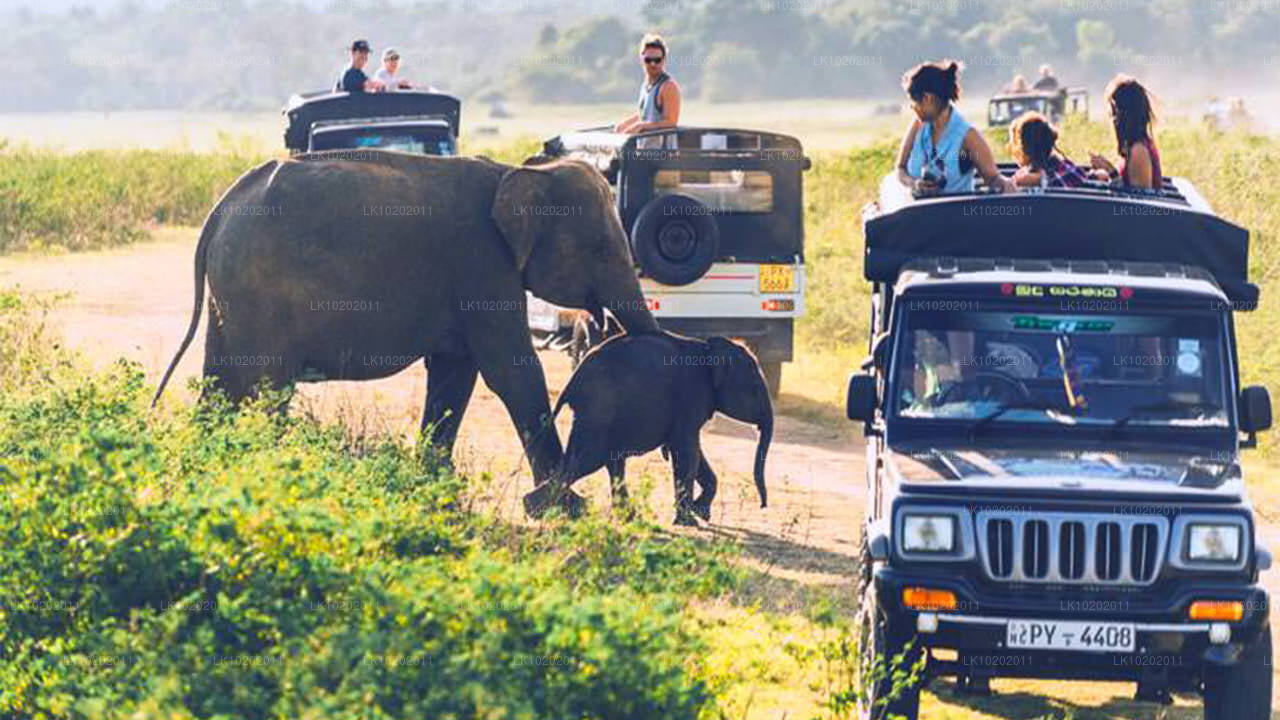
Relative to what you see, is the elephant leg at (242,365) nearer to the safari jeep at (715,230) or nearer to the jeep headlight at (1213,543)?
the safari jeep at (715,230)

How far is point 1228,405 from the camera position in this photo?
8.85 metres

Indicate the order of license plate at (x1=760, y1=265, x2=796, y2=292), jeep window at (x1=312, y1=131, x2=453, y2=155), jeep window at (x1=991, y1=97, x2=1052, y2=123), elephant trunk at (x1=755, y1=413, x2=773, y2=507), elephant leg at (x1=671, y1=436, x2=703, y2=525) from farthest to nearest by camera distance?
jeep window at (x1=991, y1=97, x2=1052, y2=123) < jeep window at (x1=312, y1=131, x2=453, y2=155) < license plate at (x1=760, y1=265, x2=796, y2=292) < elephant trunk at (x1=755, y1=413, x2=773, y2=507) < elephant leg at (x1=671, y1=436, x2=703, y2=525)

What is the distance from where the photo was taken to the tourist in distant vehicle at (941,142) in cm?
1068

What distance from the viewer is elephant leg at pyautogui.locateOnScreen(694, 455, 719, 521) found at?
41.9ft

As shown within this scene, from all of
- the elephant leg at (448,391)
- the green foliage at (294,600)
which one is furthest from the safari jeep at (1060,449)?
the elephant leg at (448,391)

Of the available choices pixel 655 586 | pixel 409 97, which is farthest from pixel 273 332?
pixel 409 97

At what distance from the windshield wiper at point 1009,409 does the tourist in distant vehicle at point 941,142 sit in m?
1.94

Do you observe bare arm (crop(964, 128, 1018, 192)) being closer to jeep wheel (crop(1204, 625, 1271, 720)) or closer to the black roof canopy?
the black roof canopy

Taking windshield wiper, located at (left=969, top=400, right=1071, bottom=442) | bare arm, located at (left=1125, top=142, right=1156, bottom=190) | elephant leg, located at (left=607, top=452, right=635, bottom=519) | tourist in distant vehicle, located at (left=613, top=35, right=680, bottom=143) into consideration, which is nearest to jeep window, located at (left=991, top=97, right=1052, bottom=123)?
tourist in distant vehicle, located at (left=613, top=35, right=680, bottom=143)

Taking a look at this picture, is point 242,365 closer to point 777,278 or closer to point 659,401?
point 659,401

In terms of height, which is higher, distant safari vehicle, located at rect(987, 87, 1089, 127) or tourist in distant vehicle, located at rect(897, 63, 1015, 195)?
distant safari vehicle, located at rect(987, 87, 1089, 127)

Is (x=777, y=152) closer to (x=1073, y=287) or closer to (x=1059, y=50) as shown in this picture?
(x=1073, y=287)

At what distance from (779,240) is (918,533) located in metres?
9.38

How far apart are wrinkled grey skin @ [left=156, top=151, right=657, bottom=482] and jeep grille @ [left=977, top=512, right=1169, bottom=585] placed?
5.10 metres
